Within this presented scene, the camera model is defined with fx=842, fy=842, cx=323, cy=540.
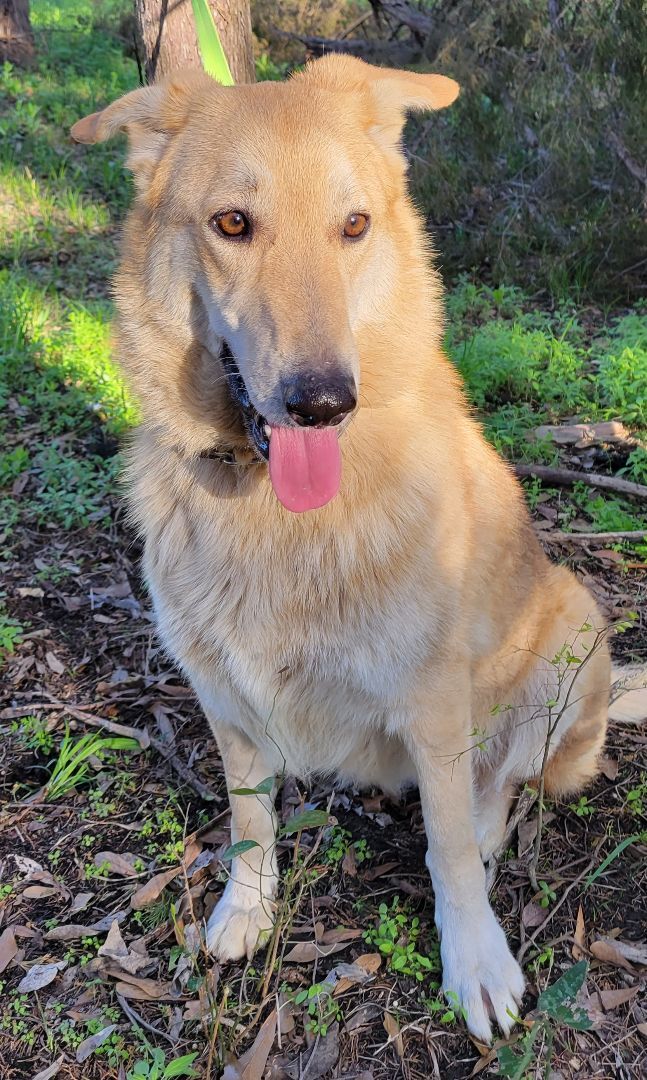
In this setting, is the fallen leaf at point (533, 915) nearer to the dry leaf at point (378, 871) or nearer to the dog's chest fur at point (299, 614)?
the dry leaf at point (378, 871)

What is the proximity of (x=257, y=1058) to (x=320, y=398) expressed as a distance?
1632mm

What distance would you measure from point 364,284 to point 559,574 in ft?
3.97

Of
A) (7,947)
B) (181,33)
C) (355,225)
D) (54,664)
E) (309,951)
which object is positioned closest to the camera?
(355,225)

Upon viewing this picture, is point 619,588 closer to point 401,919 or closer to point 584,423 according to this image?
point 584,423

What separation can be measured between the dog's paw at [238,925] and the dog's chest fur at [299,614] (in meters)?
0.56

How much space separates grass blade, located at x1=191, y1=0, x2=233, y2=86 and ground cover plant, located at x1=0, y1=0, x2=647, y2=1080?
1.93 meters

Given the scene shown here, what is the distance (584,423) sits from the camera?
430cm

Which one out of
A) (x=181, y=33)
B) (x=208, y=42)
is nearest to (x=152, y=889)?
(x=208, y=42)

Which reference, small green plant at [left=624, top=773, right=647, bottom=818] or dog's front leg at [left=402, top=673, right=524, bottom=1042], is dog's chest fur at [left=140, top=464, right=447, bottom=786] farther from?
small green plant at [left=624, top=773, right=647, bottom=818]

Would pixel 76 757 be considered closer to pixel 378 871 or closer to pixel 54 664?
pixel 54 664

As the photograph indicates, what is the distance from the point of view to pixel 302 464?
204cm

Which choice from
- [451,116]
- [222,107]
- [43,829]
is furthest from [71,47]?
[43,829]

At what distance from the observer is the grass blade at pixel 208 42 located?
275 cm

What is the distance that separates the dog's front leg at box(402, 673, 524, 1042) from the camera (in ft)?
7.20
